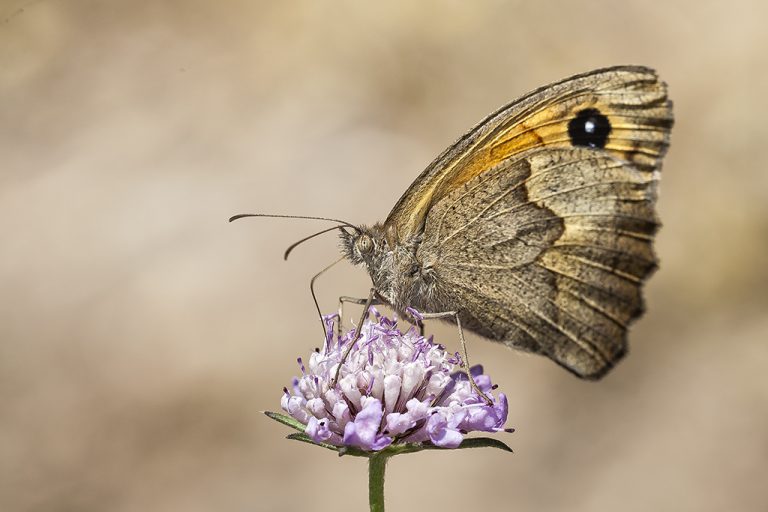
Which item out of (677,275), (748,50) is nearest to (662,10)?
(748,50)

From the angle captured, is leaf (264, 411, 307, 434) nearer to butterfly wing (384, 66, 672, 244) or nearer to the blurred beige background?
butterfly wing (384, 66, 672, 244)

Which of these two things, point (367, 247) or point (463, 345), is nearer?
point (463, 345)

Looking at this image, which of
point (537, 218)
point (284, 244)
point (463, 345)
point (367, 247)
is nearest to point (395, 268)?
point (367, 247)

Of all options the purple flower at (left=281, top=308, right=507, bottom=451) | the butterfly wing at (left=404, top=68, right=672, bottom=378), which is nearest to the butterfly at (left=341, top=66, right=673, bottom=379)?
the butterfly wing at (left=404, top=68, right=672, bottom=378)

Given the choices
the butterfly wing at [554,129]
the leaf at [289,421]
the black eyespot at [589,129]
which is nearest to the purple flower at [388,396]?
the leaf at [289,421]

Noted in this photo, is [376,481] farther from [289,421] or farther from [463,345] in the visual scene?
[463,345]

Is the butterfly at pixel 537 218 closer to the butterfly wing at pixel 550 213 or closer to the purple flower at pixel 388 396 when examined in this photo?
the butterfly wing at pixel 550 213
